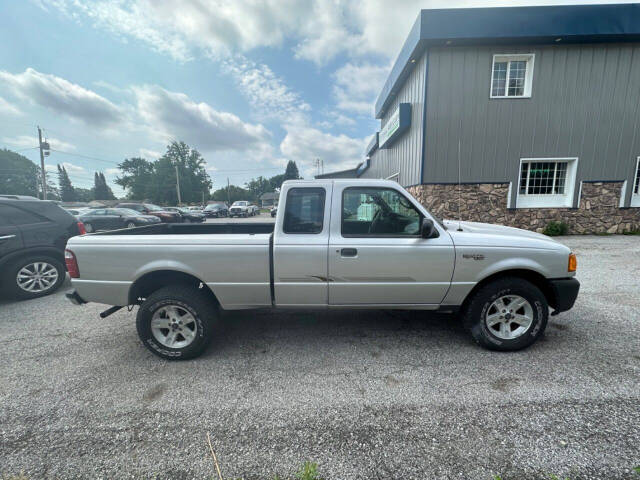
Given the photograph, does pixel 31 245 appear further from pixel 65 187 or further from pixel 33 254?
pixel 65 187

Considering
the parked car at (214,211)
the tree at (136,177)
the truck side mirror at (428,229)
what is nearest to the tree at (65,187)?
the tree at (136,177)

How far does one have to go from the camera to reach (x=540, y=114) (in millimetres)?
9758

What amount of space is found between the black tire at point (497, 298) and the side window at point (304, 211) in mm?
1839

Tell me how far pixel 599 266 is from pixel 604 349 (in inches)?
183

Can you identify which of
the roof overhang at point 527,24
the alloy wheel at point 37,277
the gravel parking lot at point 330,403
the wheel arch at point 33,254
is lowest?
the gravel parking lot at point 330,403

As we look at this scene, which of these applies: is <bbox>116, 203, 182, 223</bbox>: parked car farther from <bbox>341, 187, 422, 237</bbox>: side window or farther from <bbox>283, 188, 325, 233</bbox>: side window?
<bbox>341, 187, 422, 237</bbox>: side window

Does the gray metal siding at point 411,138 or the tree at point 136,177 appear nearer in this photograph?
the gray metal siding at point 411,138

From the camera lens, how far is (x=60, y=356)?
2.96 m

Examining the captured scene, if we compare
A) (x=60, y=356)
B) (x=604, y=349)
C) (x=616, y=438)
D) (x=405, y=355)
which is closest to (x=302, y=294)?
(x=405, y=355)

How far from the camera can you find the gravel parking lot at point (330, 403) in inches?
67.8

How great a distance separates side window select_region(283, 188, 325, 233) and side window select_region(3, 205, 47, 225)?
5060 millimetres

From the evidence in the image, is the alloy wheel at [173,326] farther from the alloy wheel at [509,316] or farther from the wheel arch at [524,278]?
the alloy wheel at [509,316]

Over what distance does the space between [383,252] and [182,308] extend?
216cm

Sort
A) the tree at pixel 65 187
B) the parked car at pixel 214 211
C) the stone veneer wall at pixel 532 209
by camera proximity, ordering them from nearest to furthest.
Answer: the stone veneer wall at pixel 532 209
the parked car at pixel 214 211
the tree at pixel 65 187
